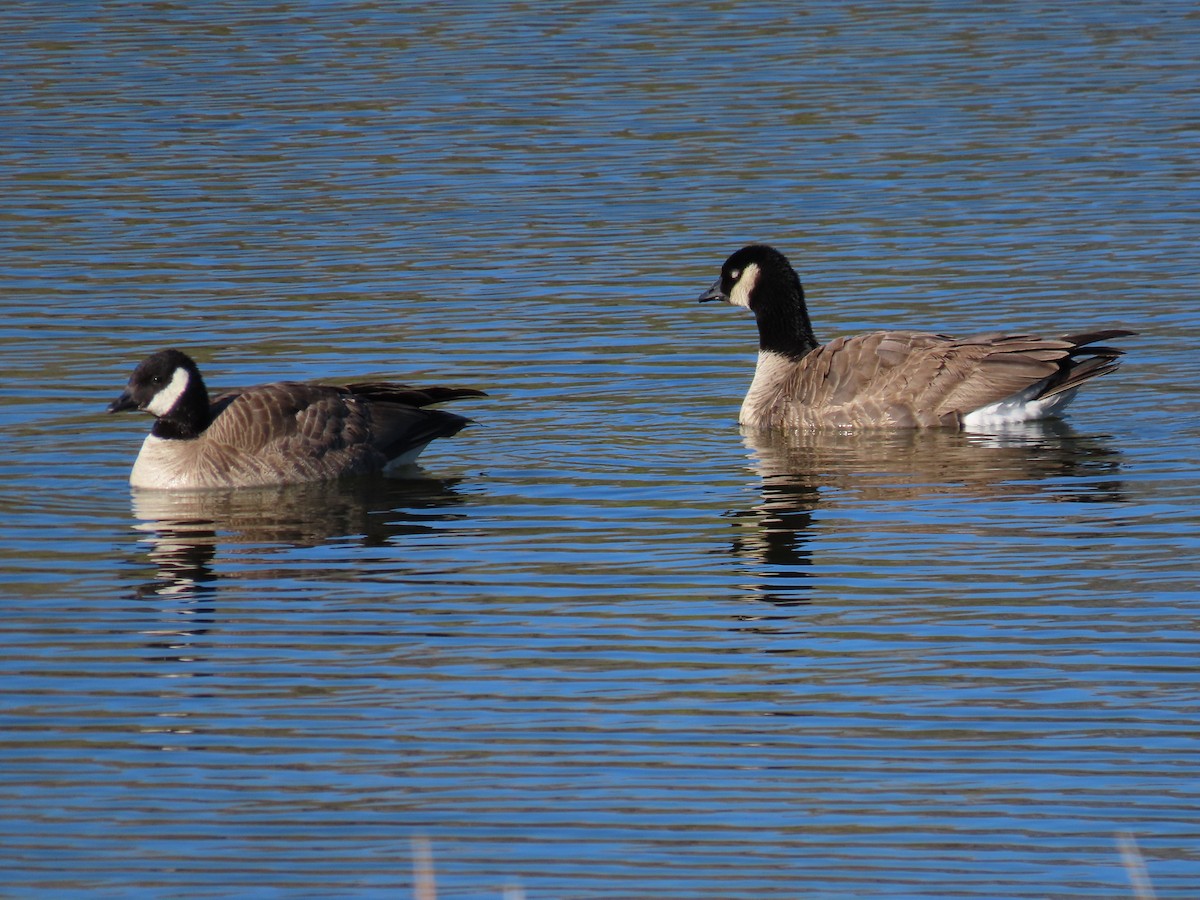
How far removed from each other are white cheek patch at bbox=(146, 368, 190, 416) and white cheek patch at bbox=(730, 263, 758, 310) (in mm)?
4994

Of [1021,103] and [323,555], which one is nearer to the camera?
[323,555]

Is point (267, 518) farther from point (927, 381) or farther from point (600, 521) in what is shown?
point (927, 381)

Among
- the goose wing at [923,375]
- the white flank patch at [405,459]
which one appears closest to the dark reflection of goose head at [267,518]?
the white flank patch at [405,459]

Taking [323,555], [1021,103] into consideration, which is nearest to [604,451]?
[323,555]

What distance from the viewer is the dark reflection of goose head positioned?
42.5 ft

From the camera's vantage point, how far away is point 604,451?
51.0ft

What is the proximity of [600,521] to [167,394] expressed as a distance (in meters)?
3.49

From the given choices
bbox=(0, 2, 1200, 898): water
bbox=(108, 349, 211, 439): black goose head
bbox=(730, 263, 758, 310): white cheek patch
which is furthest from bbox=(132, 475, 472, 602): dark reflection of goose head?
bbox=(730, 263, 758, 310): white cheek patch

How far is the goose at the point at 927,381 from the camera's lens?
52.6 ft

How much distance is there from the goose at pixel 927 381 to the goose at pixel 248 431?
2805mm

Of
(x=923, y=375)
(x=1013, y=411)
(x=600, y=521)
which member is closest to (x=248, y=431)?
(x=600, y=521)

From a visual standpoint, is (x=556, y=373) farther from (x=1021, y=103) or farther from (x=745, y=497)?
(x=1021, y=103)

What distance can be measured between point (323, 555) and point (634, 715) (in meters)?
3.93

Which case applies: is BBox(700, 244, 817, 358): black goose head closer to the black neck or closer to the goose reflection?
the black neck
